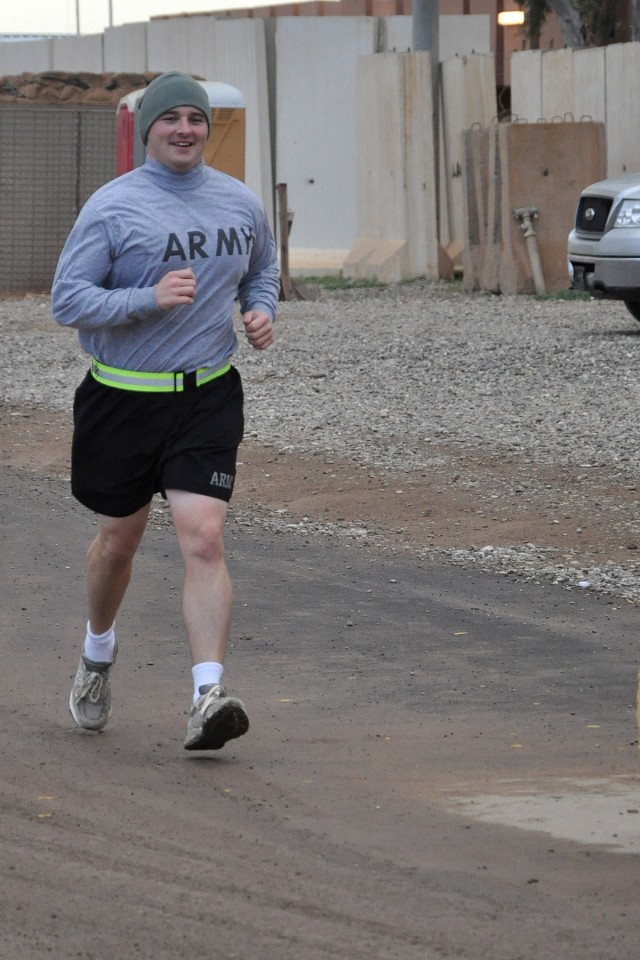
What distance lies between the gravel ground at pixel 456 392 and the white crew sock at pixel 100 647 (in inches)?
104

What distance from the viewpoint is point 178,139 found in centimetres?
507

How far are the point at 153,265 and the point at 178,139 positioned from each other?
379 mm

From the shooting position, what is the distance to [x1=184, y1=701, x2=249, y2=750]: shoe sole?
483 cm

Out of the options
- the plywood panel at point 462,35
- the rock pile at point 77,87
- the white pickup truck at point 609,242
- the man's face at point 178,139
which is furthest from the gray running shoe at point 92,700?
the plywood panel at point 462,35

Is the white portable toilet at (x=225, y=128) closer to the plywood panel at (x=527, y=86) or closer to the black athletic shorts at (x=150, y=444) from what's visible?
the plywood panel at (x=527, y=86)

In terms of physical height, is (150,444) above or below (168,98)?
below

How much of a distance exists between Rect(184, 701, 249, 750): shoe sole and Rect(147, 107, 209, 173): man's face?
158 centimetres

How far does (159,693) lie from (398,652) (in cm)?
99

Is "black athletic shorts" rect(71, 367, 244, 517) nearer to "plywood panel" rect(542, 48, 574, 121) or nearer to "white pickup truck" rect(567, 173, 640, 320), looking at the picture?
"white pickup truck" rect(567, 173, 640, 320)

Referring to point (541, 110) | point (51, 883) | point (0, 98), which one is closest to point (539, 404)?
point (51, 883)

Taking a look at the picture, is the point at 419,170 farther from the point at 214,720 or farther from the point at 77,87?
the point at 214,720

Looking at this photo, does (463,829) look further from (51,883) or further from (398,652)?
(398,652)

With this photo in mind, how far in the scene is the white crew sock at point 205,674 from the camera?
497 cm

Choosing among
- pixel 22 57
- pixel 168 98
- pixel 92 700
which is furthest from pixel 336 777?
pixel 22 57
